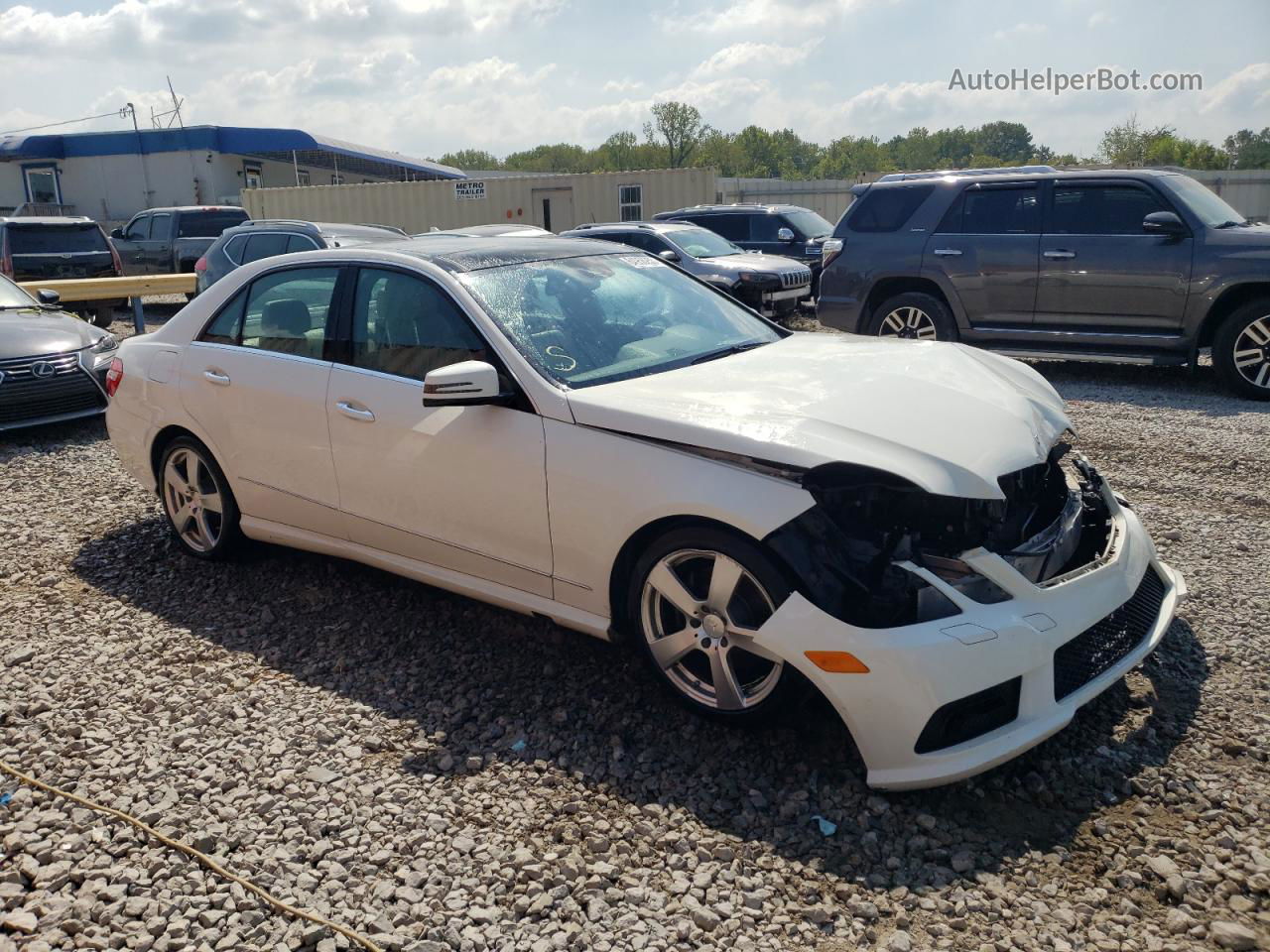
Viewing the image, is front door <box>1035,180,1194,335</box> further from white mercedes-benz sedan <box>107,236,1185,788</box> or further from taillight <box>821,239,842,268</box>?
white mercedes-benz sedan <box>107,236,1185,788</box>

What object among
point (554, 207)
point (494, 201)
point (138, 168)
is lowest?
point (554, 207)

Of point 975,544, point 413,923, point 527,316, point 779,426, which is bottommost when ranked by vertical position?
point 413,923

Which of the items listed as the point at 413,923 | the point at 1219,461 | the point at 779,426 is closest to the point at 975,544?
the point at 779,426

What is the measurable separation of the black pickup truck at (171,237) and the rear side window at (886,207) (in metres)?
13.1

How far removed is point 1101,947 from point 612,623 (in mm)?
1760

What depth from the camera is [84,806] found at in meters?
3.19

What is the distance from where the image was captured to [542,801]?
3166 mm

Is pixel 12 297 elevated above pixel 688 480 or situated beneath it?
elevated above

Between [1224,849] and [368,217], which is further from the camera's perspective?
[368,217]

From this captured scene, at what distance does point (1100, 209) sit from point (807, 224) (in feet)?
26.4

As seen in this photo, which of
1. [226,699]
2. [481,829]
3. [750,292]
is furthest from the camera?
[750,292]

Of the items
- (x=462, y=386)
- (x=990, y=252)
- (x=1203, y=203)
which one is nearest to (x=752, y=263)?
(x=990, y=252)

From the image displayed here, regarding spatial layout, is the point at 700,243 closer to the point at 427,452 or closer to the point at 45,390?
the point at 45,390

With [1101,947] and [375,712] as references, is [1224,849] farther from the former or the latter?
[375,712]
